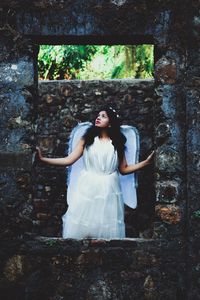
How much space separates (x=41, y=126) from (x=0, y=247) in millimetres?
2732

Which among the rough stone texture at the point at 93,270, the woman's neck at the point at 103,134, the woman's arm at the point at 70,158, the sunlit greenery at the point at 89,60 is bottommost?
the rough stone texture at the point at 93,270

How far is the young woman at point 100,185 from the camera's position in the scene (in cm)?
518

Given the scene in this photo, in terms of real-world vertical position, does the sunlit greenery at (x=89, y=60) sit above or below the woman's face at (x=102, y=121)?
above

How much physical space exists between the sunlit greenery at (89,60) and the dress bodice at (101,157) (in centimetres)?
367

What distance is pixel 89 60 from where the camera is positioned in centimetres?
984

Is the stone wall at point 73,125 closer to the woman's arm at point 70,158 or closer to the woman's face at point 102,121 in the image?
the woman's face at point 102,121

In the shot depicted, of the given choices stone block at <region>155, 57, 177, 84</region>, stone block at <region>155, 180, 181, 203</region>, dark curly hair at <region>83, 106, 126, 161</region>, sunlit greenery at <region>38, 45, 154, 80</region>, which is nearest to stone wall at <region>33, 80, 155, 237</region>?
dark curly hair at <region>83, 106, 126, 161</region>

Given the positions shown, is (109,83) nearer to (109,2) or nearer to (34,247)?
(109,2)

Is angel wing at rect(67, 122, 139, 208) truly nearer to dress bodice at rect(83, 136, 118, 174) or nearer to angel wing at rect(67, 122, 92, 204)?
angel wing at rect(67, 122, 92, 204)

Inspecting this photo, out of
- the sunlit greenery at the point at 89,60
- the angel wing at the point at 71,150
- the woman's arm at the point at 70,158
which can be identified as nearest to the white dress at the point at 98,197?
the woman's arm at the point at 70,158

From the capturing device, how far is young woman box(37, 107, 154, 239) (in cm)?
518

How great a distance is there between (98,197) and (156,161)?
40.3 inches

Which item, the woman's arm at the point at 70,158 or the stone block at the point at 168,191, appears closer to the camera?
the stone block at the point at 168,191

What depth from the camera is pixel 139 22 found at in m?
4.44
